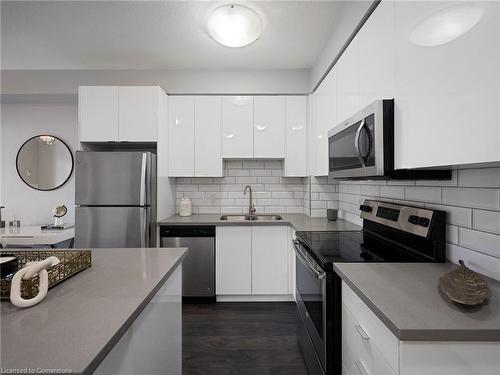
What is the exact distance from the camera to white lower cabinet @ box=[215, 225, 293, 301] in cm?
282

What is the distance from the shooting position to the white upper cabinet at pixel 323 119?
7.20 ft

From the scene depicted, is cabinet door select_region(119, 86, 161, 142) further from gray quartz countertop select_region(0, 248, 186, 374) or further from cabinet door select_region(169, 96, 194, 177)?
gray quartz countertop select_region(0, 248, 186, 374)

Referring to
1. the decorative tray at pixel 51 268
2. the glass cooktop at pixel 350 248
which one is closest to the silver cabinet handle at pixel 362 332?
the glass cooktop at pixel 350 248

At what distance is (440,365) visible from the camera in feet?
2.47

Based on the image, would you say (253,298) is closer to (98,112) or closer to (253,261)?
(253,261)

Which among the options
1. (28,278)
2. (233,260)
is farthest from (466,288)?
(233,260)

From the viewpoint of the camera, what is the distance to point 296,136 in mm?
3076

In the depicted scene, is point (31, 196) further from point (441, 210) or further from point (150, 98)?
point (441, 210)

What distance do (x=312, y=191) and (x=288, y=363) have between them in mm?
1708

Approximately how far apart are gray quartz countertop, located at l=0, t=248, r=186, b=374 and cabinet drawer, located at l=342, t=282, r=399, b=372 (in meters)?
0.76

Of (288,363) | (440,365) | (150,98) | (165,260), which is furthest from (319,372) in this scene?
(150,98)

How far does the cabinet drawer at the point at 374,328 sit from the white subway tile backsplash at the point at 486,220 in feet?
1.99

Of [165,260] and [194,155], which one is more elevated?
[194,155]

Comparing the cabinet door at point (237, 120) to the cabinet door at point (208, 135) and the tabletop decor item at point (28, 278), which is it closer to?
the cabinet door at point (208, 135)
